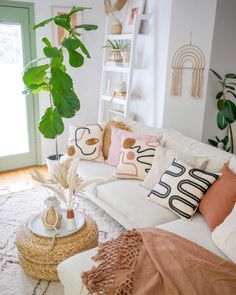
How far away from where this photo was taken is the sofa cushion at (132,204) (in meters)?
2.03

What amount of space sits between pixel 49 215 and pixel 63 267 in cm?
41

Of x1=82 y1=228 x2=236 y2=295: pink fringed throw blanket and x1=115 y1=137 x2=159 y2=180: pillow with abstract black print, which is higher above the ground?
x1=115 y1=137 x2=159 y2=180: pillow with abstract black print

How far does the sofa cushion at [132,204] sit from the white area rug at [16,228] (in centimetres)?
31

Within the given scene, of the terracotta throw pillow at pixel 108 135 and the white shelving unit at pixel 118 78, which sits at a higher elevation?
the white shelving unit at pixel 118 78

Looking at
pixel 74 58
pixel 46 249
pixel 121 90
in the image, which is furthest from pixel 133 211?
pixel 121 90

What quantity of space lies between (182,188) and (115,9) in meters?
2.71

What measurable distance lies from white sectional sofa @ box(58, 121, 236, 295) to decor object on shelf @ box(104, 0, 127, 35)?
61.0 inches

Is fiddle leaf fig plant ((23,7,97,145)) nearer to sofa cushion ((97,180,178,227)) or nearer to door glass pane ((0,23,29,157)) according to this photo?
door glass pane ((0,23,29,157))

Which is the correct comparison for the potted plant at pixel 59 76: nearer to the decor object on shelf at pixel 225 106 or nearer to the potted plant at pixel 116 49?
the potted plant at pixel 116 49

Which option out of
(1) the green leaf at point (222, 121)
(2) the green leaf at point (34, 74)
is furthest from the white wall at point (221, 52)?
(2) the green leaf at point (34, 74)

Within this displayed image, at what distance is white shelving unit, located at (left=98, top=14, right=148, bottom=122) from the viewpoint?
10.9 feet

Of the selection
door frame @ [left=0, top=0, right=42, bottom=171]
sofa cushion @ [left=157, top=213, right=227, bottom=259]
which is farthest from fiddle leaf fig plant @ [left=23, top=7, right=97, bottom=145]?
sofa cushion @ [left=157, top=213, right=227, bottom=259]

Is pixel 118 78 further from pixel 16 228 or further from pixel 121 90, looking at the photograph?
pixel 16 228

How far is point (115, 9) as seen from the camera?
12.1 feet
